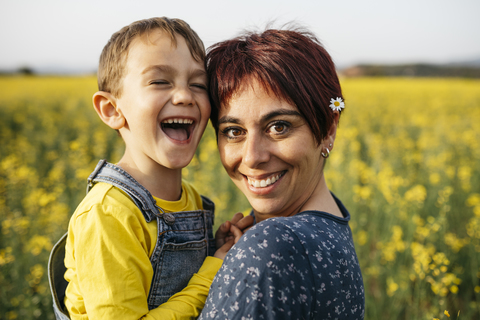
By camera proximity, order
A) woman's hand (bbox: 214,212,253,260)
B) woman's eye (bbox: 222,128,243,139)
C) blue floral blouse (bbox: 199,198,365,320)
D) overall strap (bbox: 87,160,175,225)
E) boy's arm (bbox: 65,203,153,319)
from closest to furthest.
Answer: blue floral blouse (bbox: 199,198,365,320) < boy's arm (bbox: 65,203,153,319) < overall strap (bbox: 87,160,175,225) < woman's eye (bbox: 222,128,243,139) < woman's hand (bbox: 214,212,253,260)

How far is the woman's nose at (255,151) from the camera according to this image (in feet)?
4.27

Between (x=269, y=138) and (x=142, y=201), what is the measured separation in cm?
54

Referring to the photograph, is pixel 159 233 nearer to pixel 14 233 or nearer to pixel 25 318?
pixel 25 318

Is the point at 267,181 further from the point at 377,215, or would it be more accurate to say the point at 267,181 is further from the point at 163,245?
the point at 377,215

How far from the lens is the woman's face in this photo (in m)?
1.26

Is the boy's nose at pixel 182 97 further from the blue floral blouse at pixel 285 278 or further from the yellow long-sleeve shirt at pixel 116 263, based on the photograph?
the blue floral blouse at pixel 285 278

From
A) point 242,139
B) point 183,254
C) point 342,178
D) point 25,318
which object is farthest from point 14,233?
point 342,178

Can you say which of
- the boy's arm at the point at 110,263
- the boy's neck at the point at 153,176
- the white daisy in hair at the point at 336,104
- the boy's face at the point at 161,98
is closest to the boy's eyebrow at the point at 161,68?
the boy's face at the point at 161,98

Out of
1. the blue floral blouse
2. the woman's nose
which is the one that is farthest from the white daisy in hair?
the blue floral blouse

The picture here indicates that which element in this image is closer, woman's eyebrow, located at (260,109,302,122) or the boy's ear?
woman's eyebrow, located at (260,109,302,122)

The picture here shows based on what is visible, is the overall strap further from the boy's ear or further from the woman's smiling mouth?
the woman's smiling mouth

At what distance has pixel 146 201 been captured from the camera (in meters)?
1.25

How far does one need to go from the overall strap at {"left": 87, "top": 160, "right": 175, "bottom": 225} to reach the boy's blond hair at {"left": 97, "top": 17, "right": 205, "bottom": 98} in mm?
336

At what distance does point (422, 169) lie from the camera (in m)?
5.34
